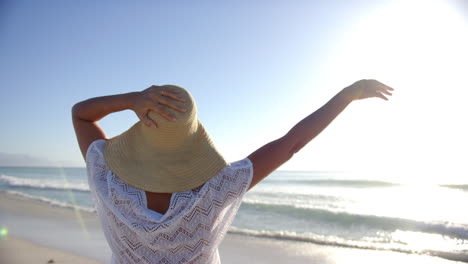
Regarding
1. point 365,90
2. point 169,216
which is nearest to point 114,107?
point 169,216

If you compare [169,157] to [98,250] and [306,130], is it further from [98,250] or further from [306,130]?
[98,250]

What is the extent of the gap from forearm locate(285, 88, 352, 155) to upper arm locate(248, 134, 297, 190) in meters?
0.01

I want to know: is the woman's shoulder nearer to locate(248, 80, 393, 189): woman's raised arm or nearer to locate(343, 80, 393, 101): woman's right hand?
locate(248, 80, 393, 189): woman's raised arm

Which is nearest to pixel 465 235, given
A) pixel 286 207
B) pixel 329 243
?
pixel 329 243

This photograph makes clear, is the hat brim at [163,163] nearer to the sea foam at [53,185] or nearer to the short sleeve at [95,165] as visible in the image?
the short sleeve at [95,165]

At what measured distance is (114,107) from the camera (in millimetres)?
1210

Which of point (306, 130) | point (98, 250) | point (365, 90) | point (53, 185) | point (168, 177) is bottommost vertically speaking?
point (53, 185)

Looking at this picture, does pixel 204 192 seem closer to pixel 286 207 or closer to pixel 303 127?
pixel 303 127

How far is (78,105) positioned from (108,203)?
15.7 inches

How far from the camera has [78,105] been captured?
1285mm

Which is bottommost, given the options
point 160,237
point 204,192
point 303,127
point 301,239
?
point 301,239

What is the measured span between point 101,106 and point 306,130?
0.75 m

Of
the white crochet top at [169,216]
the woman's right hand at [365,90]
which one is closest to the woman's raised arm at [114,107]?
the white crochet top at [169,216]

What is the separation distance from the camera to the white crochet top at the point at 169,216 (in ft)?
3.67
